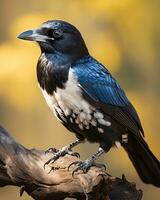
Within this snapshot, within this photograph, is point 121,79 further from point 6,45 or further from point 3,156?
point 3,156

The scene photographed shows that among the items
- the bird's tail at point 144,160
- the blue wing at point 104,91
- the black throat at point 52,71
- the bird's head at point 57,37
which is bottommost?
the bird's tail at point 144,160

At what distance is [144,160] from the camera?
2.73 metres

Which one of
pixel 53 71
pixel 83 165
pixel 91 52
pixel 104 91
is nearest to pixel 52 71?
pixel 53 71

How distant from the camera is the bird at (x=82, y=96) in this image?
2535 mm

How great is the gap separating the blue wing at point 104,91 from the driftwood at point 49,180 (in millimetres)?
311

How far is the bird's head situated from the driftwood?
0.39 m

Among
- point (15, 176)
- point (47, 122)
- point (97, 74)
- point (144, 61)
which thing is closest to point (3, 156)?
point (15, 176)

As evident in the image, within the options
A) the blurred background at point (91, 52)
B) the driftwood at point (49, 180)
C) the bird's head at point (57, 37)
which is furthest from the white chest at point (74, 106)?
the blurred background at point (91, 52)

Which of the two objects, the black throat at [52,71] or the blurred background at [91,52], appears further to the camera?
the blurred background at [91,52]

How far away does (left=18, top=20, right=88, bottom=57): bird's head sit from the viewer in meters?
2.55

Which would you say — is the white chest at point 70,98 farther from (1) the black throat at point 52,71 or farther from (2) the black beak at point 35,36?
(2) the black beak at point 35,36

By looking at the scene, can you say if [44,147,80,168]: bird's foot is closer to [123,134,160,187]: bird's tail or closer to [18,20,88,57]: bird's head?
[123,134,160,187]: bird's tail

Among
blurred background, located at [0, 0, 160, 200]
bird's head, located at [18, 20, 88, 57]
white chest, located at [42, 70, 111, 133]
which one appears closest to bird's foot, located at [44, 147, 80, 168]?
→ white chest, located at [42, 70, 111, 133]

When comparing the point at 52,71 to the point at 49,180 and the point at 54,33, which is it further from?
the point at 49,180
